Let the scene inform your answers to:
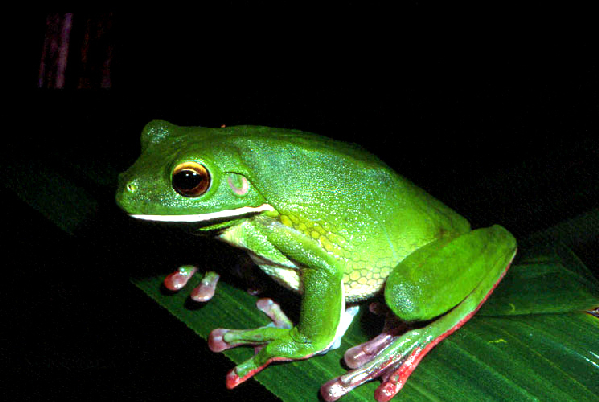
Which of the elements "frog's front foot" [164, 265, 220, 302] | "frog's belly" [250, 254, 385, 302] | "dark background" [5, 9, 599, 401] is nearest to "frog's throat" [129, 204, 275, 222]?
"frog's belly" [250, 254, 385, 302]

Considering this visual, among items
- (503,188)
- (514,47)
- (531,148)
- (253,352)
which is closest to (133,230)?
(253,352)

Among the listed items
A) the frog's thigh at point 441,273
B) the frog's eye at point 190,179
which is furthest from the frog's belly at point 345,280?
the frog's eye at point 190,179

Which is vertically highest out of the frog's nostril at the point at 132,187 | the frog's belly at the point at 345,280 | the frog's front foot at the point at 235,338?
the frog's nostril at the point at 132,187

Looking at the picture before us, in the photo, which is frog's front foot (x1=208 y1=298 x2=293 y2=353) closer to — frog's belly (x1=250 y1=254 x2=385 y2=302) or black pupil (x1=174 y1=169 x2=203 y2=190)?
frog's belly (x1=250 y1=254 x2=385 y2=302)

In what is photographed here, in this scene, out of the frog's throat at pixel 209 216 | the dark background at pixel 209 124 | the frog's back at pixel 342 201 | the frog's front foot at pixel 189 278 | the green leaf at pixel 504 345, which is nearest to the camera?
the green leaf at pixel 504 345

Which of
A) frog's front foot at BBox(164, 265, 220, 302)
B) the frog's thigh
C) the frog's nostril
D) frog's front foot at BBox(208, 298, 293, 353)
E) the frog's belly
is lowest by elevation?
frog's front foot at BBox(208, 298, 293, 353)

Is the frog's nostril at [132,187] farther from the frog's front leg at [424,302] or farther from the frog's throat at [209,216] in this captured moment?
the frog's front leg at [424,302]

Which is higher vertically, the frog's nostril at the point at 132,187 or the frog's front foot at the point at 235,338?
the frog's nostril at the point at 132,187

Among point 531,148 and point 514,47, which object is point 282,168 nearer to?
point 531,148

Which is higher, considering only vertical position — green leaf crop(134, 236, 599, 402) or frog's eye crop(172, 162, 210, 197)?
frog's eye crop(172, 162, 210, 197)
